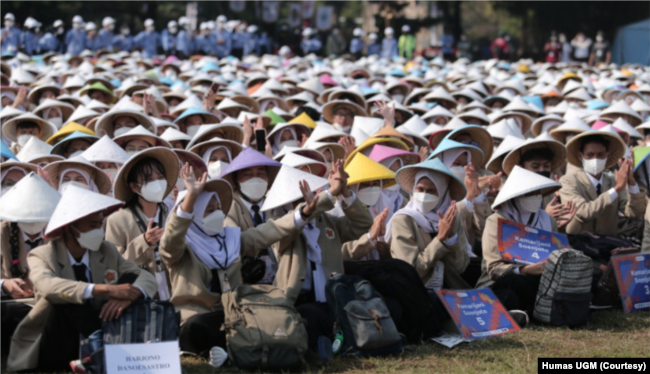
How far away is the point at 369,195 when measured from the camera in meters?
7.06

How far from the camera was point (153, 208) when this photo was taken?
6.28m

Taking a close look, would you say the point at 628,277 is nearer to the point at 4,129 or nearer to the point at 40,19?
the point at 4,129

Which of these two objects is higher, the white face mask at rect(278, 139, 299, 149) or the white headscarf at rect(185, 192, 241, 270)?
the white headscarf at rect(185, 192, 241, 270)

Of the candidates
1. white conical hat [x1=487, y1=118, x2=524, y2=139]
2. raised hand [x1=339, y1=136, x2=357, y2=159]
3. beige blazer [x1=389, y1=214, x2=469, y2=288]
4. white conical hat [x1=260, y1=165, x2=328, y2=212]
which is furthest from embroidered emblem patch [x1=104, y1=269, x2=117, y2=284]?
white conical hat [x1=487, y1=118, x2=524, y2=139]

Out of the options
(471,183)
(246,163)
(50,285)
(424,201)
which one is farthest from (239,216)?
(471,183)

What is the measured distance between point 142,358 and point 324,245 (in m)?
1.72

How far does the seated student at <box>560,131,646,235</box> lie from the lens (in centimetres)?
795

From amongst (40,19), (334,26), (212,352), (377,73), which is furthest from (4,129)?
(334,26)

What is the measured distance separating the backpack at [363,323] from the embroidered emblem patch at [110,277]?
4.21 feet

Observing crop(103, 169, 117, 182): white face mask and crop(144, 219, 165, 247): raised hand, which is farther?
crop(103, 169, 117, 182): white face mask

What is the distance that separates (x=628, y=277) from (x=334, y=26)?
35.2m

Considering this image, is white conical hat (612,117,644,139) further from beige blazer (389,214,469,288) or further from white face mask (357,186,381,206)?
beige blazer (389,214,469,288)

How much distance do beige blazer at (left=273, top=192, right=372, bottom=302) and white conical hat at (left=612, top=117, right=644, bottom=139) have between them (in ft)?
16.5

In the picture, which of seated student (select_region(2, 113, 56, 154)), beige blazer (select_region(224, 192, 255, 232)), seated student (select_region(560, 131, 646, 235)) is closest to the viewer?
beige blazer (select_region(224, 192, 255, 232))
